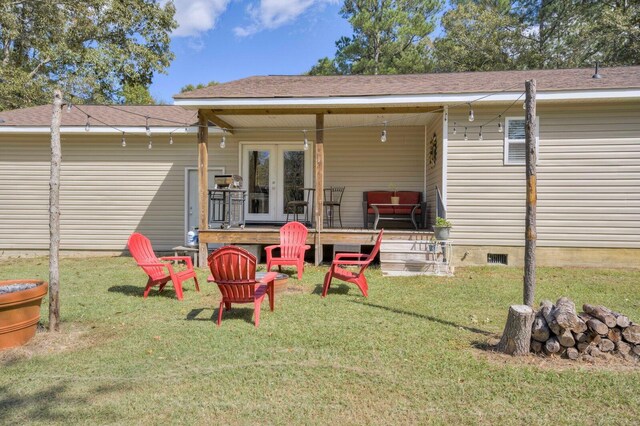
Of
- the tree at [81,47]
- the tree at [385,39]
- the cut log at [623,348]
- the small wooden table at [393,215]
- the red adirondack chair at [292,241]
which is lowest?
the cut log at [623,348]

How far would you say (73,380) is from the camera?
3.05m

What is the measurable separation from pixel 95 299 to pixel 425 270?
5.31 metres

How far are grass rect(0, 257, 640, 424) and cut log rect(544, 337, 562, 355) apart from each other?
0.43 feet

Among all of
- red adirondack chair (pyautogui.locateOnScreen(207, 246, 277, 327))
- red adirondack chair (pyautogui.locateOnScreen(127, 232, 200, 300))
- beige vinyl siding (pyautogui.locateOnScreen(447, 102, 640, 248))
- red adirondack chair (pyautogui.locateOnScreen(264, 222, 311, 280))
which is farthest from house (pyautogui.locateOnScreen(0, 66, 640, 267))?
red adirondack chair (pyautogui.locateOnScreen(207, 246, 277, 327))

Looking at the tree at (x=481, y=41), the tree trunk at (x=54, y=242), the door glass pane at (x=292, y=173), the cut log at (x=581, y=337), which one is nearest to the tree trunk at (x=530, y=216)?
the cut log at (x=581, y=337)

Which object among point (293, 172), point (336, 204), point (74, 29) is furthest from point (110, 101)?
point (336, 204)

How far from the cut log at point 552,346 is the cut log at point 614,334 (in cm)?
43

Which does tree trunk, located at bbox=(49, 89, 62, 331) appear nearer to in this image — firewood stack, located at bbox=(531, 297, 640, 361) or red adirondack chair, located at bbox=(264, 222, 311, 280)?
red adirondack chair, located at bbox=(264, 222, 311, 280)

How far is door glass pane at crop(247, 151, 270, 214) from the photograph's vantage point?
10.3 meters

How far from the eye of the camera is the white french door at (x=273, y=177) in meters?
10.2

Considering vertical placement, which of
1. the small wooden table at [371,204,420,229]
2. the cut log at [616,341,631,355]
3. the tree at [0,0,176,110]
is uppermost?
the tree at [0,0,176,110]

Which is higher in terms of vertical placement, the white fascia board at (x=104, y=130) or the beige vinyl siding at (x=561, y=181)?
the white fascia board at (x=104, y=130)

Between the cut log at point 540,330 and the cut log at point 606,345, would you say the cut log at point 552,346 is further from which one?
the cut log at point 606,345

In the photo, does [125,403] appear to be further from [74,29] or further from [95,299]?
[74,29]
